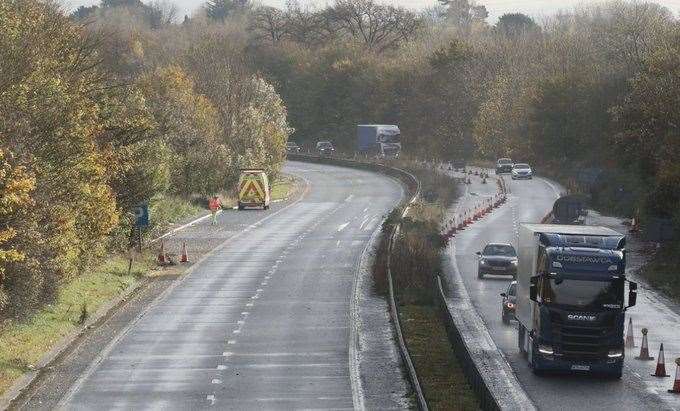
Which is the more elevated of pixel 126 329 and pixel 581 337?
pixel 581 337

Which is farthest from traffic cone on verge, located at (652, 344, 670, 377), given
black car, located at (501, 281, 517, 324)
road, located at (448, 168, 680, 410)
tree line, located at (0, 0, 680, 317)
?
tree line, located at (0, 0, 680, 317)

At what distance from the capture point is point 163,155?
56.7m

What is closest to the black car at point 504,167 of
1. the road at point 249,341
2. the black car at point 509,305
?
the road at point 249,341

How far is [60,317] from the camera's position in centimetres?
3959

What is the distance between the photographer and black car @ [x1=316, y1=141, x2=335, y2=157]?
472 ft

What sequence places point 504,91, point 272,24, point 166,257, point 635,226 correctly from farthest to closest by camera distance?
point 272,24 → point 504,91 → point 635,226 → point 166,257

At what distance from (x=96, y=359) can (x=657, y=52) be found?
138 feet

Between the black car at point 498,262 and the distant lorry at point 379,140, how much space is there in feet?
275

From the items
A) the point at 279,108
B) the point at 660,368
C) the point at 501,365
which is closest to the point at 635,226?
the point at 501,365

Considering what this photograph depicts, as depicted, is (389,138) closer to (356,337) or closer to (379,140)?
(379,140)

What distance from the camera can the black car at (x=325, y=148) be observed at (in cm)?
14388

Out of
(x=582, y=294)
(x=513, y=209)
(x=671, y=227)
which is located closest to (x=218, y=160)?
(x=513, y=209)

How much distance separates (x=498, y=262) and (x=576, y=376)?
20783 mm

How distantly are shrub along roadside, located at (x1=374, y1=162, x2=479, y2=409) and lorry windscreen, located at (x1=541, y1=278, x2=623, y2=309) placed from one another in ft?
9.98
